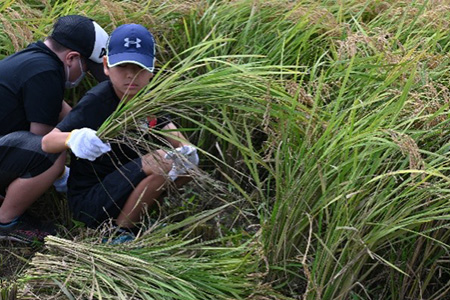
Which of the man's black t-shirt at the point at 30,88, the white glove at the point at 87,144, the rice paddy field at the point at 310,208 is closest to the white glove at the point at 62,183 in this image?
the man's black t-shirt at the point at 30,88

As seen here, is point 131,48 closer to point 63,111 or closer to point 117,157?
point 117,157

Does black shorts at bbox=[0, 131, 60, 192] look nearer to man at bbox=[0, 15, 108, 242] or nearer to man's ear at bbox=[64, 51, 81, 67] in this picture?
man at bbox=[0, 15, 108, 242]

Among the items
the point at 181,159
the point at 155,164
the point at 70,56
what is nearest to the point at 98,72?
the point at 70,56

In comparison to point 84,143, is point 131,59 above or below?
above

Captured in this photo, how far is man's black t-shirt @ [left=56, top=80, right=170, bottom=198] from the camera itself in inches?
124

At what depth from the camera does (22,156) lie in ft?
10.8

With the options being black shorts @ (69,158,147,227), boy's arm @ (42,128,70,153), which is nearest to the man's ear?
boy's arm @ (42,128,70,153)

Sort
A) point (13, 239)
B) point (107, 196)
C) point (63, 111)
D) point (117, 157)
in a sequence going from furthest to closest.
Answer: point (63, 111) < point (13, 239) < point (107, 196) < point (117, 157)

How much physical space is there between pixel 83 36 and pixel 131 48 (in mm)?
336

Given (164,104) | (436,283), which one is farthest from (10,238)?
(436,283)

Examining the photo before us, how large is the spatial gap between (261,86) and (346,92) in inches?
16.1

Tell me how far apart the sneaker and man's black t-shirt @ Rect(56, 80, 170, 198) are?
0.19m

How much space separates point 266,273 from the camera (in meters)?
2.53

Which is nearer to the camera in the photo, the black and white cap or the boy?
the boy
